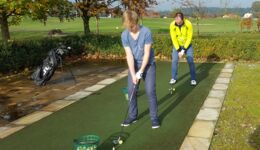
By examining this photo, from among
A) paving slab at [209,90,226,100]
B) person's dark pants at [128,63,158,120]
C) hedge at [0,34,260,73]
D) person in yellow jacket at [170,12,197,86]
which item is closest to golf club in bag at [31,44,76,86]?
hedge at [0,34,260,73]

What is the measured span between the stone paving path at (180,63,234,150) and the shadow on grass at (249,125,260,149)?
587mm

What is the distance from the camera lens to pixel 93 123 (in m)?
6.27

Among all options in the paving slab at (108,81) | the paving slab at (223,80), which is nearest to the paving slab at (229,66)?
the paving slab at (223,80)

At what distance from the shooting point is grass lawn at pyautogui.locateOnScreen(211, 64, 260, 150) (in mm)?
5289

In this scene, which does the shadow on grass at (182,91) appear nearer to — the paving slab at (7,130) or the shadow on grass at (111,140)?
the shadow on grass at (111,140)

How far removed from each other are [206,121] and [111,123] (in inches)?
64.3

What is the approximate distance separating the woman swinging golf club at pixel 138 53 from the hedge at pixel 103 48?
648 centimetres

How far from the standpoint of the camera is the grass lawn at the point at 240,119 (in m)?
5.29

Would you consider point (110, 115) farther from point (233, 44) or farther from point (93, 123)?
Answer: point (233, 44)

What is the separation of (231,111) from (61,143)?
10.8ft

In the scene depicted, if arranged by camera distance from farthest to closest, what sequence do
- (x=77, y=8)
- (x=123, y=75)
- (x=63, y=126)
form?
1. (x=77, y=8)
2. (x=123, y=75)
3. (x=63, y=126)

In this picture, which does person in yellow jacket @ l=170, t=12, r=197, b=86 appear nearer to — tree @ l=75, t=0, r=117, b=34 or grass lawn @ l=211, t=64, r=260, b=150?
grass lawn @ l=211, t=64, r=260, b=150

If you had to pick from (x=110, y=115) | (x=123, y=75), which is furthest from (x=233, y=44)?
(x=110, y=115)

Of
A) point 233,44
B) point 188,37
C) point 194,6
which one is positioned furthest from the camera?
point 194,6
